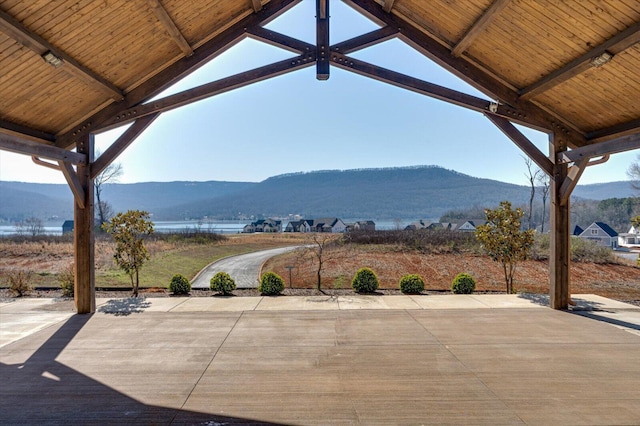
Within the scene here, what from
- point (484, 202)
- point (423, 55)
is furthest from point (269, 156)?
point (423, 55)

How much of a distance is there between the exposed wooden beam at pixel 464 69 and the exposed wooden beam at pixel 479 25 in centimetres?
24

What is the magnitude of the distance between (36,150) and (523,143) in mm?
8599

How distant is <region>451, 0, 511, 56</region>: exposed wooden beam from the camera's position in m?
5.10

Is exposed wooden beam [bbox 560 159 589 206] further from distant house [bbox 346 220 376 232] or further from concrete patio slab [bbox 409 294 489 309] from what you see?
distant house [bbox 346 220 376 232]

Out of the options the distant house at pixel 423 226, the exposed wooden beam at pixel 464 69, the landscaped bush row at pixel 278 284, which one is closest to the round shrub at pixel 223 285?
the landscaped bush row at pixel 278 284

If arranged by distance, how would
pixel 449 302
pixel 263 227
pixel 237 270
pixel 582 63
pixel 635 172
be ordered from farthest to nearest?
pixel 263 227
pixel 237 270
pixel 635 172
pixel 449 302
pixel 582 63

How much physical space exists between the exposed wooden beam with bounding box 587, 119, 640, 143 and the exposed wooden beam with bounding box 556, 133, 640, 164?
0.49m

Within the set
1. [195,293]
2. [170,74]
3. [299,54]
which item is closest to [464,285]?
[299,54]

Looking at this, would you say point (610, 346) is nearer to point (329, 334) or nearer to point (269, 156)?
point (329, 334)

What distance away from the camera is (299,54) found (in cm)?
691

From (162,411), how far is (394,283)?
9.10 meters

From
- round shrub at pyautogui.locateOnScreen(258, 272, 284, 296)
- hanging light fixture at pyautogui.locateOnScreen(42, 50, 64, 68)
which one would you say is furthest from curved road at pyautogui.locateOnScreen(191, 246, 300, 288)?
hanging light fixture at pyautogui.locateOnScreen(42, 50, 64, 68)

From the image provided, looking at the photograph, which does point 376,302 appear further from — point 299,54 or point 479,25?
point 479,25

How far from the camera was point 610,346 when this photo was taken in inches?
198
